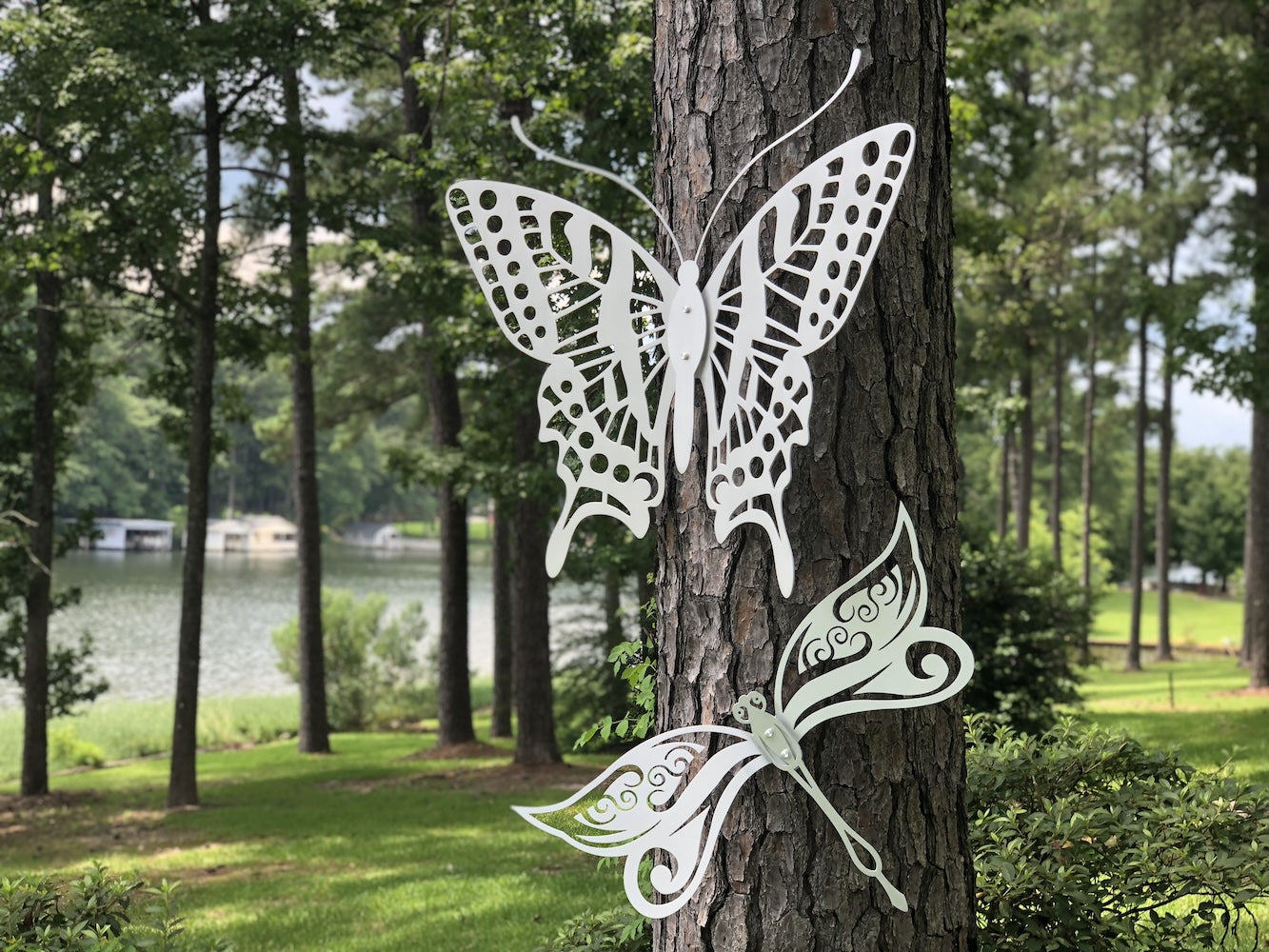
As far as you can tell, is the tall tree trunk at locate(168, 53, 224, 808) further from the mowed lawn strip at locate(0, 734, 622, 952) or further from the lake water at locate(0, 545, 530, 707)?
the lake water at locate(0, 545, 530, 707)

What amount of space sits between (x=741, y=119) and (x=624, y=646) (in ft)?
4.45

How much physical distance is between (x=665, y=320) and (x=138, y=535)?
62686 mm

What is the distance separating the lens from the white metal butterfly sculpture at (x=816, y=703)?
2188 mm

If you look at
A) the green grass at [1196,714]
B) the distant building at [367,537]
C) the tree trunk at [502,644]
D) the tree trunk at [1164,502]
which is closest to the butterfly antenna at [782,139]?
the green grass at [1196,714]

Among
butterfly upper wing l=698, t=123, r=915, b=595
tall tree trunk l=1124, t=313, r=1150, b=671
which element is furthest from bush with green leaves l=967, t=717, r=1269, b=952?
tall tree trunk l=1124, t=313, r=1150, b=671

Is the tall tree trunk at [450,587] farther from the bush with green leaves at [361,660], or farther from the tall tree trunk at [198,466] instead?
the bush with green leaves at [361,660]

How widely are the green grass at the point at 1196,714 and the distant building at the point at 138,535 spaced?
168ft

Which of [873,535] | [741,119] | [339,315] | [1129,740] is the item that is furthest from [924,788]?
[339,315]

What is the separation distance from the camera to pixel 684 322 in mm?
2342

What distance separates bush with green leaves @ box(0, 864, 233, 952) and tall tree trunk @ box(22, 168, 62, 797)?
8.00 metres

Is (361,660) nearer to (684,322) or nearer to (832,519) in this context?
(684,322)

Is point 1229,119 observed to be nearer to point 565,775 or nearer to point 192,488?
point 565,775

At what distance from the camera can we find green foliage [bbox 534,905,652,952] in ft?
10.0

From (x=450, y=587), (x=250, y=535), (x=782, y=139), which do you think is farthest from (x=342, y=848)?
(x=250, y=535)
